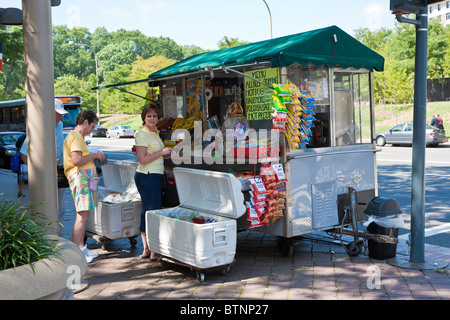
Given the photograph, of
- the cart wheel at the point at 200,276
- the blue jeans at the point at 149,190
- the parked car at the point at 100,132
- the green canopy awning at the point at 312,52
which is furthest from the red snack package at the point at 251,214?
the parked car at the point at 100,132

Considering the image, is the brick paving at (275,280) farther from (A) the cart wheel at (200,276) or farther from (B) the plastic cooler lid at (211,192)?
(B) the plastic cooler lid at (211,192)

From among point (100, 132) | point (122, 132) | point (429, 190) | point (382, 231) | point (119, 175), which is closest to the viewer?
point (382, 231)

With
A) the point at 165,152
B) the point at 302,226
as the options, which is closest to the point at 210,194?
the point at 165,152

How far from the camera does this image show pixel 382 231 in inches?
234

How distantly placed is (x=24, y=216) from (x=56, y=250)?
44 centimetres

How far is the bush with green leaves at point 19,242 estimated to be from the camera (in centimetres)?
322

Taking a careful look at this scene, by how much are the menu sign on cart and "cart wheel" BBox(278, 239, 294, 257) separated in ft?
5.56

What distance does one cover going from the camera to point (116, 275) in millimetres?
5672

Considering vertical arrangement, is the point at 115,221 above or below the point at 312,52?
below

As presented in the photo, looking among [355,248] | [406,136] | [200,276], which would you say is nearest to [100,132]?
[406,136]

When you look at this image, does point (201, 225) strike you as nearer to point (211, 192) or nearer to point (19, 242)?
point (211, 192)

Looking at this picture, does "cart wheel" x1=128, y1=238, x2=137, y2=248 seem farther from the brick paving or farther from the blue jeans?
the blue jeans

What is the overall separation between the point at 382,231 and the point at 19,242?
4.26 meters

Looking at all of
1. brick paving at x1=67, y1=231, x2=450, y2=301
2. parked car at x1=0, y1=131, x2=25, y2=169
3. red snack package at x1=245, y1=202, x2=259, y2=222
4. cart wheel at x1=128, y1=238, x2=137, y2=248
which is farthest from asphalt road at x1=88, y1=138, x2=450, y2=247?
parked car at x1=0, y1=131, x2=25, y2=169
